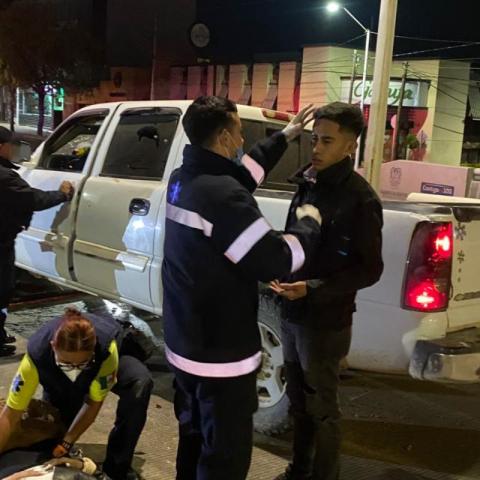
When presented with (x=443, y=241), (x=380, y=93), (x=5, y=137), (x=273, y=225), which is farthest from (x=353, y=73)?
(x=443, y=241)

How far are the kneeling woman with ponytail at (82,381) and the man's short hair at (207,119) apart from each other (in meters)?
0.99

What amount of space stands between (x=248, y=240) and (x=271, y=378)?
184 cm

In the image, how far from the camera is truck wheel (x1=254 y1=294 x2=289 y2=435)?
12.7 feet

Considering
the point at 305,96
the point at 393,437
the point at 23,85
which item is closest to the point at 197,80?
the point at 305,96

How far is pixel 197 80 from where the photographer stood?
3133cm

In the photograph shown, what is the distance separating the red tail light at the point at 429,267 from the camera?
10.6ft

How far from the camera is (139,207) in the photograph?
4586mm

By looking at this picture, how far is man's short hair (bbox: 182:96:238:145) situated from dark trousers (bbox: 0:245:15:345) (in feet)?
10.1

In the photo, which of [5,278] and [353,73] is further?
[353,73]

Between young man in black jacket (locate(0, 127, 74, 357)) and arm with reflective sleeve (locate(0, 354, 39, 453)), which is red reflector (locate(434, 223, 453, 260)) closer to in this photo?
arm with reflective sleeve (locate(0, 354, 39, 453))

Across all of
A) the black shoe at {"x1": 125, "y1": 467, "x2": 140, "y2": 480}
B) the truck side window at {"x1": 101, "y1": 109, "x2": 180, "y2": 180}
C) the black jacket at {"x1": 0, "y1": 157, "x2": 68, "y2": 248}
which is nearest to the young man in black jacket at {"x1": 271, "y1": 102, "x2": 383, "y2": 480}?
the black shoe at {"x1": 125, "y1": 467, "x2": 140, "y2": 480}

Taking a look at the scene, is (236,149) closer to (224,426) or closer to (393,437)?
(224,426)

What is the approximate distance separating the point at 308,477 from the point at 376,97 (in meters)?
3.90

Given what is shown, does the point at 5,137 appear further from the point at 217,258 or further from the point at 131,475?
the point at 217,258
